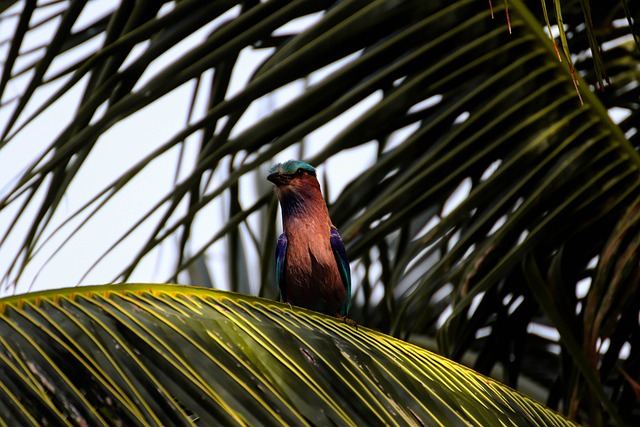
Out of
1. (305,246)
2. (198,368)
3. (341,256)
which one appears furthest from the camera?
(305,246)

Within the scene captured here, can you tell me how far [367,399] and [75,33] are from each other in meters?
1.67

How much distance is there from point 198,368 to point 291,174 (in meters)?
1.73

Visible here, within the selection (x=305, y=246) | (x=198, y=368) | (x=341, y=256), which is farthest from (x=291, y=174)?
(x=198, y=368)

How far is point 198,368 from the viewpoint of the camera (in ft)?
5.65

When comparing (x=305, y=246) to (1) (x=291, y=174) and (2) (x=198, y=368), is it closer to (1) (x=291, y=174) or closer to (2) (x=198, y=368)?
(1) (x=291, y=174)

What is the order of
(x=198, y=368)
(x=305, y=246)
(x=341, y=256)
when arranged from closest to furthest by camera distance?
(x=198, y=368)
(x=341, y=256)
(x=305, y=246)

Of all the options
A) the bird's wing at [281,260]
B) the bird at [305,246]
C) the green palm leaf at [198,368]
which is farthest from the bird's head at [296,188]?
the green palm leaf at [198,368]

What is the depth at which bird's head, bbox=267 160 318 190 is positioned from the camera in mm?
3361

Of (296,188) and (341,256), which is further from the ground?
(296,188)

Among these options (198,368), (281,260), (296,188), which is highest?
(296,188)

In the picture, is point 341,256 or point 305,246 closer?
point 341,256

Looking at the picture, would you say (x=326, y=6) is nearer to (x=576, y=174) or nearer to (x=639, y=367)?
(x=576, y=174)

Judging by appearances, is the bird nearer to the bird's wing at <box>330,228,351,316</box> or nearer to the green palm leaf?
the bird's wing at <box>330,228,351,316</box>

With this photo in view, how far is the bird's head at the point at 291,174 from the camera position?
132 inches
